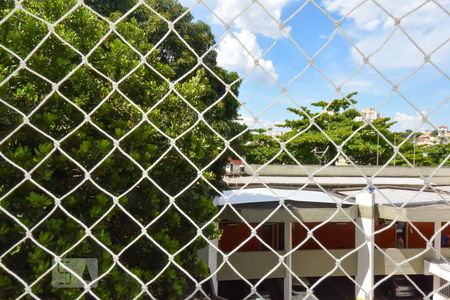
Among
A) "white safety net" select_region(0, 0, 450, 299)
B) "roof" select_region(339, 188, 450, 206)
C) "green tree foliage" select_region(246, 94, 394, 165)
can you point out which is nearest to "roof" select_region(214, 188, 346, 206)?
"roof" select_region(339, 188, 450, 206)

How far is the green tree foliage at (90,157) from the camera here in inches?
58.5

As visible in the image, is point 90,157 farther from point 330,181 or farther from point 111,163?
point 330,181

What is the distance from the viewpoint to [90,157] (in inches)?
65.5

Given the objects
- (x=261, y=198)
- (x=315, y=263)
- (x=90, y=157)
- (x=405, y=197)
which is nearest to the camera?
(x=90, y=157)

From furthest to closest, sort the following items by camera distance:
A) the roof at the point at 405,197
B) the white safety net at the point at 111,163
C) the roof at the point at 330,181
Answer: the roof at the point at 330,181
the roof at the point at 405,197
the white safety net at the point at 111,163

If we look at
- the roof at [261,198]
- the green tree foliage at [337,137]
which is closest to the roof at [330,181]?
the roof at [261,198]

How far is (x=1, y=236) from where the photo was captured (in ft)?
4.82

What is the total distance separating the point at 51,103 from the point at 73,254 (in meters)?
0.66

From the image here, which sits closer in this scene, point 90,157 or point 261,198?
point 90,157

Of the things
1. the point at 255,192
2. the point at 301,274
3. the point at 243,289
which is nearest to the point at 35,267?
the point at 255,192

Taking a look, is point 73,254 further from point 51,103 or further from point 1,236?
point 51,103

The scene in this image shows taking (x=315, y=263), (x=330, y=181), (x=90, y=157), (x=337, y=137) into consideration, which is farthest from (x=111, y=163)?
(x=337, y=137)

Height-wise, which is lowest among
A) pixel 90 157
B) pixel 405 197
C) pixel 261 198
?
pixel 90 157

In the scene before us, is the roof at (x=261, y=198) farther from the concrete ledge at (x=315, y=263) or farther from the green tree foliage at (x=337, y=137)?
the green tree foliage at (x=337, y=137)
